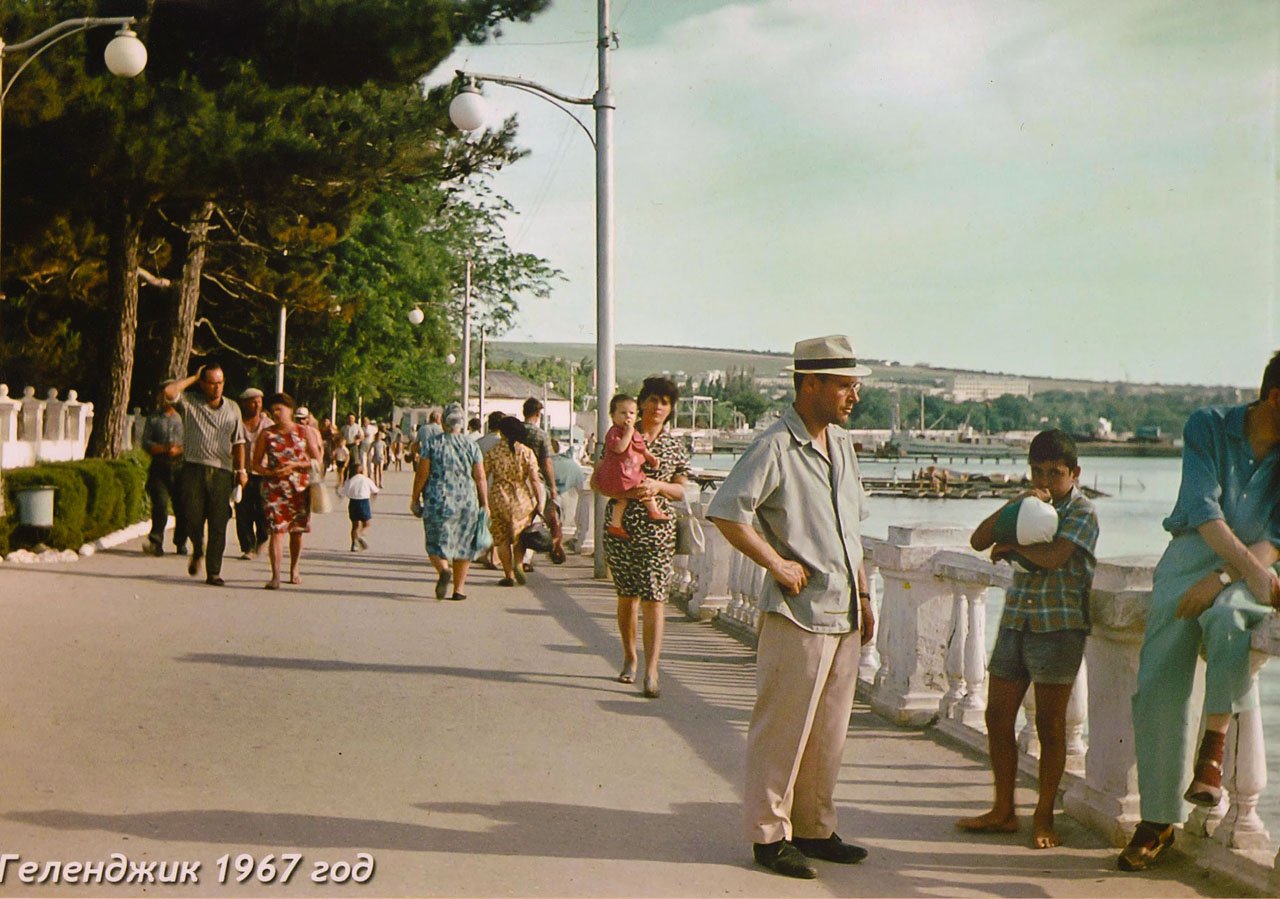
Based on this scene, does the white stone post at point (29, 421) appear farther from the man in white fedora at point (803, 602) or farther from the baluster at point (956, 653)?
the man in white fedora at point (803, 602)

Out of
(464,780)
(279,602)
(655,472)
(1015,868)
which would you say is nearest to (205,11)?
(279,602)

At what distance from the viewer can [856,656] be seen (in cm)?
582

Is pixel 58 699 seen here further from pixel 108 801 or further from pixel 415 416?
pixel 415 416

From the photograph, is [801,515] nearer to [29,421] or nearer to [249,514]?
[249,514]

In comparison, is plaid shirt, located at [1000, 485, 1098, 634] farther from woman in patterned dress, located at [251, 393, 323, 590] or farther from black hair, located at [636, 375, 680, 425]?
woman in patterned dress, located at [251, 393, 323, 590]

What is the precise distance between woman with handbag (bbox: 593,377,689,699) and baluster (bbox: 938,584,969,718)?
1863 mm

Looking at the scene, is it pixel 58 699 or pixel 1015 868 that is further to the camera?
pixel 58 699

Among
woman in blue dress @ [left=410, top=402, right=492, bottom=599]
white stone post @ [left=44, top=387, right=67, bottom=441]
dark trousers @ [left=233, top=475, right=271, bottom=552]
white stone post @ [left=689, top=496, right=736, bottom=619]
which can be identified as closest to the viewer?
white stone post @ [left=689, top=496, right=736, bottom=619]

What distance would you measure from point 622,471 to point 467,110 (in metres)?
8.95

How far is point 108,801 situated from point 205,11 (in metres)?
21.1

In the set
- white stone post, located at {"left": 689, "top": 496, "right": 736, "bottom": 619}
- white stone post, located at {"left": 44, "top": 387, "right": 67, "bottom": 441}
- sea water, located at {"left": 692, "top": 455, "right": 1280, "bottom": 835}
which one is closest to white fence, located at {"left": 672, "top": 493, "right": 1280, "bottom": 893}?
white stone post, located at {"left": 689, "top": 496, "right": 736, "bottom": 619}

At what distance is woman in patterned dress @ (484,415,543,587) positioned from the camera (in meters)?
15.5

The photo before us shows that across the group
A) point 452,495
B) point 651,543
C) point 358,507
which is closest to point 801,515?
point 651,543

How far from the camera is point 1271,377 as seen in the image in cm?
529
